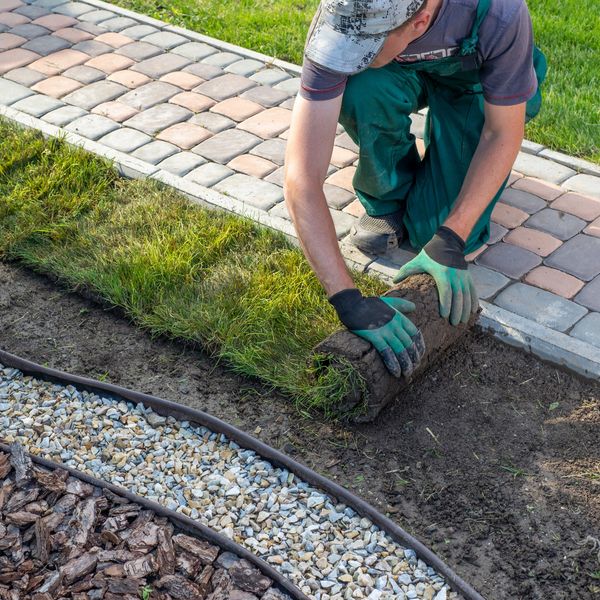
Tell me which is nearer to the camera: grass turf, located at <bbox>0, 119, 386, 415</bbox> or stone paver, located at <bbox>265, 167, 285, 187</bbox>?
grass turf, located at <bbox>0, 119, 386, 415</bbox>

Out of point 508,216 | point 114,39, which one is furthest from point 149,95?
point 508,216

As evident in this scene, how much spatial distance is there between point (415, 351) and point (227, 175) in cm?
198

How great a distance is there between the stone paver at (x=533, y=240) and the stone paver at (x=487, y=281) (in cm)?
29

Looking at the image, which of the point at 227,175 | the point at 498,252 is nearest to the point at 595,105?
the point at 498,252

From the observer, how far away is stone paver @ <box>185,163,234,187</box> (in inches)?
205

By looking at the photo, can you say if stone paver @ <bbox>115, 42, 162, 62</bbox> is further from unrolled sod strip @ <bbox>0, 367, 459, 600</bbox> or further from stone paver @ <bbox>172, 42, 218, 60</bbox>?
unrolled sod strip @ <bbox>0, 367, 459, 600</bbox>

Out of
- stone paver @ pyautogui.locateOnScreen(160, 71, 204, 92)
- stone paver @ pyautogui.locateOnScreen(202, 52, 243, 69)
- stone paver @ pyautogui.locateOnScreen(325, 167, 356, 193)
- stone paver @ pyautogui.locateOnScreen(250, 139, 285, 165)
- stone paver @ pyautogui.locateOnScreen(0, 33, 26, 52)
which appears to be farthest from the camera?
stone paver @ pyautogui.locateOnScreen(0, 33, 26, 52)

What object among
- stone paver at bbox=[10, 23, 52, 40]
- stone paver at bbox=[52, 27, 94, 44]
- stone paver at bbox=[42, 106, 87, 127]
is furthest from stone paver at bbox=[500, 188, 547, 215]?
stone paver at bbox=[10, 23, 52, 40]

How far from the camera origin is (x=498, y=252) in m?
4.67

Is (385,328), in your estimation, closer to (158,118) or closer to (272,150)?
(272,150)

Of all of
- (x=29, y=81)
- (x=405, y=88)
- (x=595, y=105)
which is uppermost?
(x=405, y=88)

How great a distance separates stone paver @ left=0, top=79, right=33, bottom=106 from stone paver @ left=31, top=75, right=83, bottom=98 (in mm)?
69

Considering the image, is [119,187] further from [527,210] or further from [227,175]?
[527,210]

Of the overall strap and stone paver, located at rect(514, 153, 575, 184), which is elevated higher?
the overall strap
